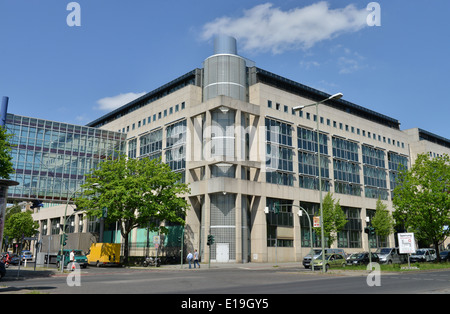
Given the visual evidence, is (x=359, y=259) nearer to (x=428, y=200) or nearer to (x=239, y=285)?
(x=428, y=200)

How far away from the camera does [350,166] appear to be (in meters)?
70.4

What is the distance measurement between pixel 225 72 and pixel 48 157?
1220 inches

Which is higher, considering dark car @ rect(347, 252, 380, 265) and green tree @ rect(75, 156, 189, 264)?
green tree @ rect(75, 156, 189, 264)

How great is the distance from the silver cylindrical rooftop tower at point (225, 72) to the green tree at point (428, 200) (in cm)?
2527

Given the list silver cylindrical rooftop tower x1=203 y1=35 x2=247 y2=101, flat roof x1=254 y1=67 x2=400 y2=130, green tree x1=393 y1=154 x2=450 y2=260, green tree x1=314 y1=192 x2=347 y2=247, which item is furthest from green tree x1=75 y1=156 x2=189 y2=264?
green tree x1=393 y1=154 x2=450 y2=260

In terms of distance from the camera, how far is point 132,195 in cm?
4331

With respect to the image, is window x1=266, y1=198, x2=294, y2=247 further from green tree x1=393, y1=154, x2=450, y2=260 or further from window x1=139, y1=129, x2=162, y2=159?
window x1=139, y1=129, x2=162, y2=159

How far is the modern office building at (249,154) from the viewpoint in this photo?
5244cm

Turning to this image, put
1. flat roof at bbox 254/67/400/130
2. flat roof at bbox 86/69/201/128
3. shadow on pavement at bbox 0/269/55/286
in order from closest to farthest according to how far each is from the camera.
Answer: shadow on pavement at bbox 0/269/55/286 → flat roof at bbox 86/69/201/128 → flat roof at bbox 254/67/400/130

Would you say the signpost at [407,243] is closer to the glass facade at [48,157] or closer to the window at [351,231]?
the window at [351,231]

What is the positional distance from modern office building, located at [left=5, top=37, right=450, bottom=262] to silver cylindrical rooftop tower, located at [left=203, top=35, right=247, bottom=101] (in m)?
0.15

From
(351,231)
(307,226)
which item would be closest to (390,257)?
(307,226)

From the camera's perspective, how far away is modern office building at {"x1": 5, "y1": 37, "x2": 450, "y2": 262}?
5244 cm
